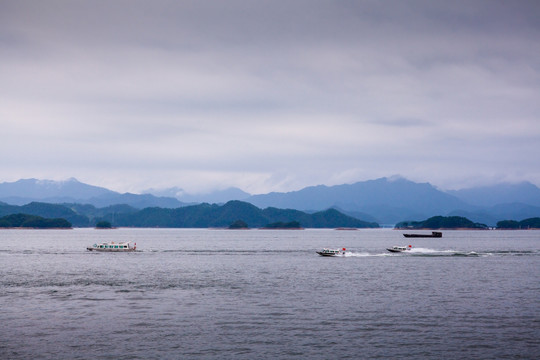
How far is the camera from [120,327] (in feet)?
193

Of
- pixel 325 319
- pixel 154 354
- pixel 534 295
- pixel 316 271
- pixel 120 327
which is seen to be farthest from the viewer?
pixel 316 271

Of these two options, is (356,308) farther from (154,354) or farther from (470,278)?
(470,278)

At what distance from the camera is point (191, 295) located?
82.2 m

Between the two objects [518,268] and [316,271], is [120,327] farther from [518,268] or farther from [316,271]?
[518,268]

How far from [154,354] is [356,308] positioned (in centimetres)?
3074

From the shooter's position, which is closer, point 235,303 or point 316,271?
point 235,303

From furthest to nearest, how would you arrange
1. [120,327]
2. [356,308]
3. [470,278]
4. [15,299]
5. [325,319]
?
[470,278], [15,299], [356,308], [325,319], [120,327]

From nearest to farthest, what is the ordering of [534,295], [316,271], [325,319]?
1. [325,319]
2. [534,295]
3. [316,271]

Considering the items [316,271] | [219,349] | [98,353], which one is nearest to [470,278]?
[316,271]

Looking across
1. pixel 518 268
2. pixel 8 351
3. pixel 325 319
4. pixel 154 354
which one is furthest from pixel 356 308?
pixel 518 268

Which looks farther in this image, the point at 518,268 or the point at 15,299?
the point at 518,268

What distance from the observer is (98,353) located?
4875cm

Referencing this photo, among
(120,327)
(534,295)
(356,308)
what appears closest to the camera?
(120,327)

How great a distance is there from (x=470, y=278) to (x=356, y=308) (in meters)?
46.3
